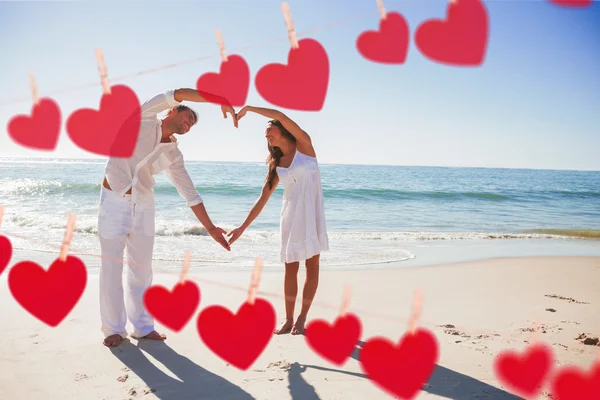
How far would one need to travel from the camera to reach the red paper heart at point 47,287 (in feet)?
6.55

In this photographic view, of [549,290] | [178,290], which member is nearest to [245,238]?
[549,290]

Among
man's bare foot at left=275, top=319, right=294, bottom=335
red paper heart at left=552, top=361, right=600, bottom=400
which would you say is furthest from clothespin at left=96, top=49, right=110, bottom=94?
man's bare foot at left=275, top=319, right=294, bottom=335

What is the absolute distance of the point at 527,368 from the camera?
5.12 feet

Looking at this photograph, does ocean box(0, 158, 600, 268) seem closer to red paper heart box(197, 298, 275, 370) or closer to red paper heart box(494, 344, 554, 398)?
red paper heart box(197, 298, 275, 370)

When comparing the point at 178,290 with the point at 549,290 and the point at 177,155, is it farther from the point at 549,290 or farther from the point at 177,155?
the point at 549,290

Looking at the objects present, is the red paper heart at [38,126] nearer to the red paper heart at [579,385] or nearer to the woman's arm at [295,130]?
the woman's arm at [295,130]

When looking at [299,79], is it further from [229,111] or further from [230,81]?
[229,111]

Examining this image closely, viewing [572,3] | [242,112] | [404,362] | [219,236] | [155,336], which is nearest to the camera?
[572,3]

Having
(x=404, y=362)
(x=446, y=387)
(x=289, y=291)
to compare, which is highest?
(x=404, y=362)

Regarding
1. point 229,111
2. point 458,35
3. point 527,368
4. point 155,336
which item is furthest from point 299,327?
point 458,35

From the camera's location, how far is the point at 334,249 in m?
8.10

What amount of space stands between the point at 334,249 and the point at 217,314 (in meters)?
6.33

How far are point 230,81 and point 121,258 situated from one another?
191 centimetres

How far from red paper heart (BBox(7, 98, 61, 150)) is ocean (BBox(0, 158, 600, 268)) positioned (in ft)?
2.22
